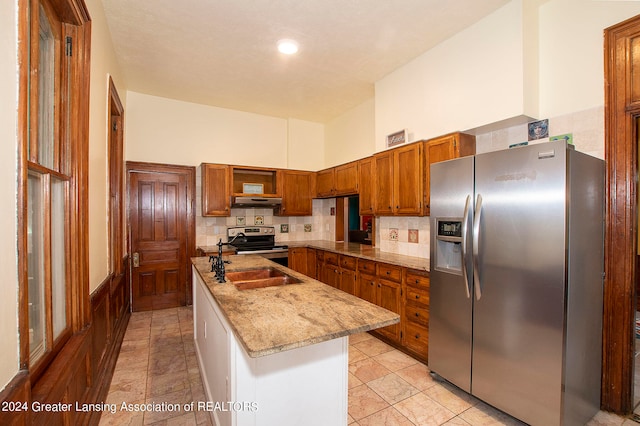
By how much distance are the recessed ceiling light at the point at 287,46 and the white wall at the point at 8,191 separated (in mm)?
2339

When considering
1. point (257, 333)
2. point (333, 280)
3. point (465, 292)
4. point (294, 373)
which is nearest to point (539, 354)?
point (465, 292)

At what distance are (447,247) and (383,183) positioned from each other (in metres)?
1.34

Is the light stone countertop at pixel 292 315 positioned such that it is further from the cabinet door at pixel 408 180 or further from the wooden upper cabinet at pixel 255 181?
the wooden upper cabinet at pixel 255 181

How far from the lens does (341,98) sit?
4.38 metres

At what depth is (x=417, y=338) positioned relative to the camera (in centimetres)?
276

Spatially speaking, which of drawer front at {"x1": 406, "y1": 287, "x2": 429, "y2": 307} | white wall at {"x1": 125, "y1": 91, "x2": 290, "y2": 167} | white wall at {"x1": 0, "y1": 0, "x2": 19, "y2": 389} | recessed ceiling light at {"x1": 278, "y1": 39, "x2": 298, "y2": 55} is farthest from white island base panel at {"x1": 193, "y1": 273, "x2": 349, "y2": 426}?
white wall at {"x1": 125, "y1": 91, "x2": 290, "y2": 167}

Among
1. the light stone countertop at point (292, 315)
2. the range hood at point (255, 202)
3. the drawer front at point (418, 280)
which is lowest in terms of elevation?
the drawer front at point (418, 280)

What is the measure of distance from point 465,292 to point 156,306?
164 inches

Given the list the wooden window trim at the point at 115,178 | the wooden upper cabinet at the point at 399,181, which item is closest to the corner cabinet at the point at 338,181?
the wooden upper cabinet at the point at 399,181

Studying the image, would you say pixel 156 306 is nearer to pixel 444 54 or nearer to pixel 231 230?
pixel 231 230

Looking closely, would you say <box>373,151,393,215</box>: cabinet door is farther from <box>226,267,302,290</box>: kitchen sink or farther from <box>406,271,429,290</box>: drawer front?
<box>226,267,302,290</box>: kitchen sink

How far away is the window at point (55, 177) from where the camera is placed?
1196 mm

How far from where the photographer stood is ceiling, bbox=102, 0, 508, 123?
2.44 metres

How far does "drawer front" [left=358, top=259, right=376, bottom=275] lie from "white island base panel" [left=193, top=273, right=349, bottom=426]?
1.84 m
